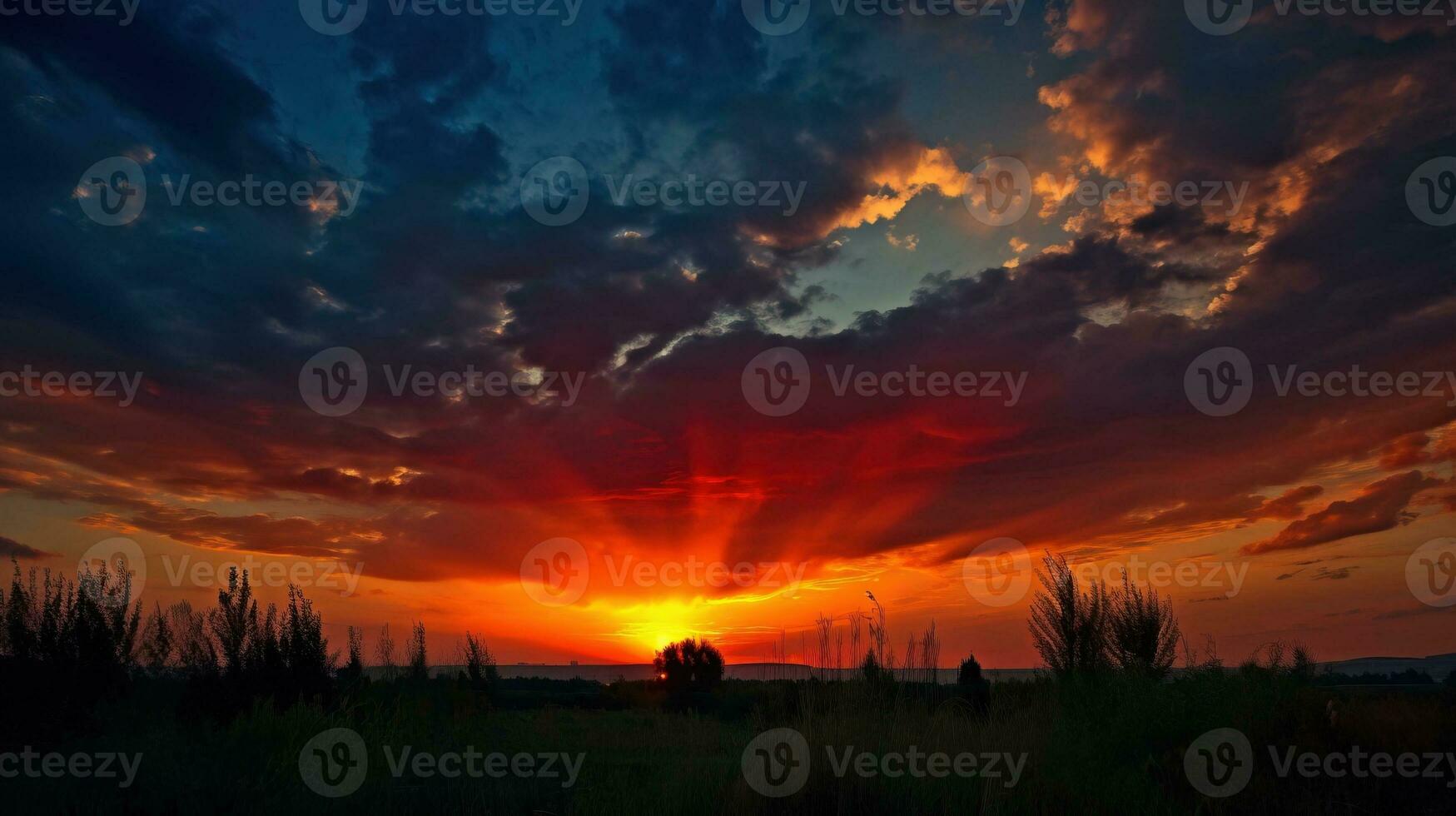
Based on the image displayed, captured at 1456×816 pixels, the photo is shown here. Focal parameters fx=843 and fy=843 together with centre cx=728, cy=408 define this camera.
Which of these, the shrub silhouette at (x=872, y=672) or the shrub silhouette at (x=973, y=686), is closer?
the shrub silhouette at (x=872, y=672)

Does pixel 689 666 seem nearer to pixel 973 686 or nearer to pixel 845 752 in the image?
pixel 973 686

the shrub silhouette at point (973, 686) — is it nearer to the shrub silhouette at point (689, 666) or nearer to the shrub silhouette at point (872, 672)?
the shrub silhouette at point (872, 672)

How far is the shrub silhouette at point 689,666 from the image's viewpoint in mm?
41312

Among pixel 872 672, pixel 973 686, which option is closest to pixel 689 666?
pixel 973 686

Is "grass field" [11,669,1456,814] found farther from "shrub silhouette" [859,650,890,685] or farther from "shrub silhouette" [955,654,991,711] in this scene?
"shrub silhouette" [955,654,991,711]

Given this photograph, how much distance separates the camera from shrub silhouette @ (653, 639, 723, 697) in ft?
136

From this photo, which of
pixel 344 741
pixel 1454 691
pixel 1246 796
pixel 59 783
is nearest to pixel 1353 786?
pixel 1246 796

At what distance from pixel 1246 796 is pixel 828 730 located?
644 cm

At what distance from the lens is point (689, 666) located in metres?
42.0

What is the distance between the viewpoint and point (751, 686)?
40625 mm

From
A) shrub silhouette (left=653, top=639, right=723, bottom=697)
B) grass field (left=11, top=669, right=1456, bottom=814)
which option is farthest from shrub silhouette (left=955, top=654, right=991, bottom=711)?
shrub silhouette (left=653, top=639, right=723, bottom=697)

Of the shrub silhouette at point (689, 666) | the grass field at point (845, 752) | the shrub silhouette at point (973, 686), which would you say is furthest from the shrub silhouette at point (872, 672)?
the shrub silhouette at point (689, 666)

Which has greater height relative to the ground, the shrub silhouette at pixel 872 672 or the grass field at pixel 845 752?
the shrub silhouette at pixel 872 672

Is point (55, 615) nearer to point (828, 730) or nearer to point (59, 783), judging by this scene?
point (59, 783)
